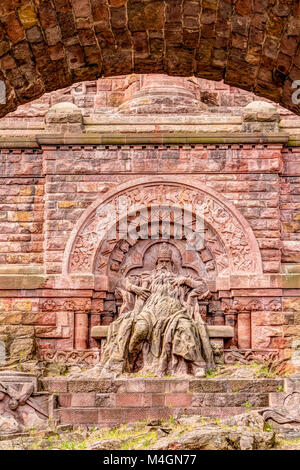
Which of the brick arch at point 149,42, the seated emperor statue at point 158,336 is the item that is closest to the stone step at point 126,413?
the seated emperor statue at point 158,336

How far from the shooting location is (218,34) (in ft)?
30.1

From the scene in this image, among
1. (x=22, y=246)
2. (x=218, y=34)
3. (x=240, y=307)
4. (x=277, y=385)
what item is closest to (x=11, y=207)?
(x=22, y=246)

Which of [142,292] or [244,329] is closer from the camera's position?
[142,292]

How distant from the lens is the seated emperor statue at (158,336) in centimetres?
1658

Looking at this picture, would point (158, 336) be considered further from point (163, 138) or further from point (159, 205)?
point (163, 138)

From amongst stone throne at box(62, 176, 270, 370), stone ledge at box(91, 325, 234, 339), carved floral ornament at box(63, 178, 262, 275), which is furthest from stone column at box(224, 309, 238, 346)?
carved floral ornament at box(63, 178, 262, 275)

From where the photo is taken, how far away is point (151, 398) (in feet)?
52.0

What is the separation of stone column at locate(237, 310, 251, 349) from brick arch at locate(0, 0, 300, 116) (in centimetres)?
894

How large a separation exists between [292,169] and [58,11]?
10960mm

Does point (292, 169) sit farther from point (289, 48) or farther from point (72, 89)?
point (289, 48)

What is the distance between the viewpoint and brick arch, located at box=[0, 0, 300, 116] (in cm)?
872

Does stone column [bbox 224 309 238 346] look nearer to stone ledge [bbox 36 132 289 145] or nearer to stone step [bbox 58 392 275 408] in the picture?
stone step [bbox 58 392 275 408]

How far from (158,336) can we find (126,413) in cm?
173

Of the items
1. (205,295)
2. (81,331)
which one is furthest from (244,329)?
(81,331)
